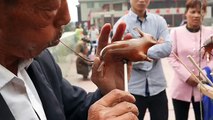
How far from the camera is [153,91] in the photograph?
2.39 m

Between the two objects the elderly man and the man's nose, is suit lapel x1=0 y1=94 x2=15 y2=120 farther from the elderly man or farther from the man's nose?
the man's nose

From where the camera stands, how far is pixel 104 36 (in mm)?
1032

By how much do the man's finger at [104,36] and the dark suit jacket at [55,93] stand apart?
149 mm

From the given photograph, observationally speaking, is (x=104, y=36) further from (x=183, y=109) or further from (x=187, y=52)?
(x=183, y=109)

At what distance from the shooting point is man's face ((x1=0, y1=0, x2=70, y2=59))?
75cm

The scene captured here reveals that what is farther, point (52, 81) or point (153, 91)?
point (153, 91)

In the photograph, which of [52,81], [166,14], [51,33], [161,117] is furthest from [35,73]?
[166,14]

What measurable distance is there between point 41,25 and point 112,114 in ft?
0.87

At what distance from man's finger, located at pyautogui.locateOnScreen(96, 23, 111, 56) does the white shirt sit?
235mm

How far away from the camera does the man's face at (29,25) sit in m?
0.75

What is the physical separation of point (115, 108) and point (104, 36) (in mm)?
300

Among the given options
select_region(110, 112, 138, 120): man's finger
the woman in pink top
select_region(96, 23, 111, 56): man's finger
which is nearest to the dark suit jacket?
select_region(96, 23, 111, 56): man's finger

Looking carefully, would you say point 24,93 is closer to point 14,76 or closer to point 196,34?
point 14,76

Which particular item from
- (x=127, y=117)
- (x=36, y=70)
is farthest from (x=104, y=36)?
(x=127, y=117)
